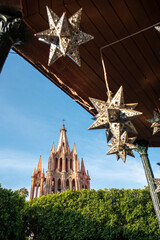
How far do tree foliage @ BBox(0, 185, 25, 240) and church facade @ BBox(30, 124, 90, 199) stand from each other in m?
29.0

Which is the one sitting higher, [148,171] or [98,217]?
[148,171]

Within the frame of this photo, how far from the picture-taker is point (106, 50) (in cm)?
487

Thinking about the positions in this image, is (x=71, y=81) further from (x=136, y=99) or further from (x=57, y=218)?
(x=57, y=218)

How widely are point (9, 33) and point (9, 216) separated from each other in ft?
42.5

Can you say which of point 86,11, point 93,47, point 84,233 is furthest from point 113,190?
point 86,11

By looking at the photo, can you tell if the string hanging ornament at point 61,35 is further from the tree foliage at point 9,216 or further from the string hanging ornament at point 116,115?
the tree foliage at point 9,216

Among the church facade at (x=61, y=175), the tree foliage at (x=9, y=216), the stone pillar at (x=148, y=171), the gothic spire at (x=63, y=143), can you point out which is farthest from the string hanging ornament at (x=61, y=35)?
the gothic spire at (x=63, y=143)

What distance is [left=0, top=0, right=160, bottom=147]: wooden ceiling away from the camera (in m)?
3.84

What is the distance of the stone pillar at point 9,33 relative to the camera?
9.34 ft

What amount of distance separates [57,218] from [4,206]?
584cm

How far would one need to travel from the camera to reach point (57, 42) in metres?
2.88

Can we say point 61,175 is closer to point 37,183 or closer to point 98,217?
point 37,183

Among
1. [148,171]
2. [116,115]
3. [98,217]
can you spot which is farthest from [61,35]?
[98,217]

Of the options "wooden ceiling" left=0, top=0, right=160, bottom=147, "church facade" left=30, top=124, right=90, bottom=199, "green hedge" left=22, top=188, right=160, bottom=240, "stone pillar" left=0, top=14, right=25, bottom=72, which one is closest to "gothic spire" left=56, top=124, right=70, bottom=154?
"church facade" left=30, top=124, right=90, bottom=199
